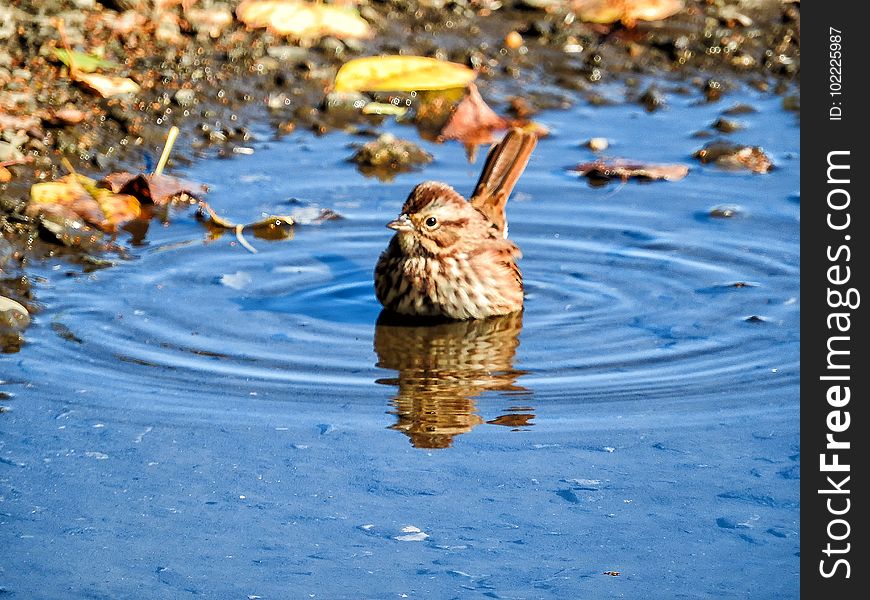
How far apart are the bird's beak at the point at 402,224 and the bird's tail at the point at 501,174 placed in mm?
880

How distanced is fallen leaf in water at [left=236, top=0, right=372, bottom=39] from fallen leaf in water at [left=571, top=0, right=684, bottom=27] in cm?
185

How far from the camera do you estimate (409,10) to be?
11523mm

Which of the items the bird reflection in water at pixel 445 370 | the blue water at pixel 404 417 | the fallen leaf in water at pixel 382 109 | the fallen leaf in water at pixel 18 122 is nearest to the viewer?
the blue water at pixel 404 417

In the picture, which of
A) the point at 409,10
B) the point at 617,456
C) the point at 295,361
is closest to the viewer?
the point at 617,456

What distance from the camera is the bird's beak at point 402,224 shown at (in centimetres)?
736

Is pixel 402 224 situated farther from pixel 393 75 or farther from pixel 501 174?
pixel 393 75

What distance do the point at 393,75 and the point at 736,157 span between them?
2460 millimetres

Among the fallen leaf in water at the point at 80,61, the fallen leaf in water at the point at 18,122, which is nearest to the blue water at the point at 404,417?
the fallen leaf in water at the point at 18,122

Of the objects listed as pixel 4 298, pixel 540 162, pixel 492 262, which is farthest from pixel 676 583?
pixel 540 162

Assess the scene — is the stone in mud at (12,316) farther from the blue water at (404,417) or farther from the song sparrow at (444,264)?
the song sparrow at (444,264)

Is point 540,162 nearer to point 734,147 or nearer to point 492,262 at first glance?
point 734,147

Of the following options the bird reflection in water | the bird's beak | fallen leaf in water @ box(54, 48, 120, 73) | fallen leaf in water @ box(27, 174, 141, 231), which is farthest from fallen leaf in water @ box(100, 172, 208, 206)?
the bird reflection in water

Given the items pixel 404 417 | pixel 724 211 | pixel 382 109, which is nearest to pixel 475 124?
pixel 382 109

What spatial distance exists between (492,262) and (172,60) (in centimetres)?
363
